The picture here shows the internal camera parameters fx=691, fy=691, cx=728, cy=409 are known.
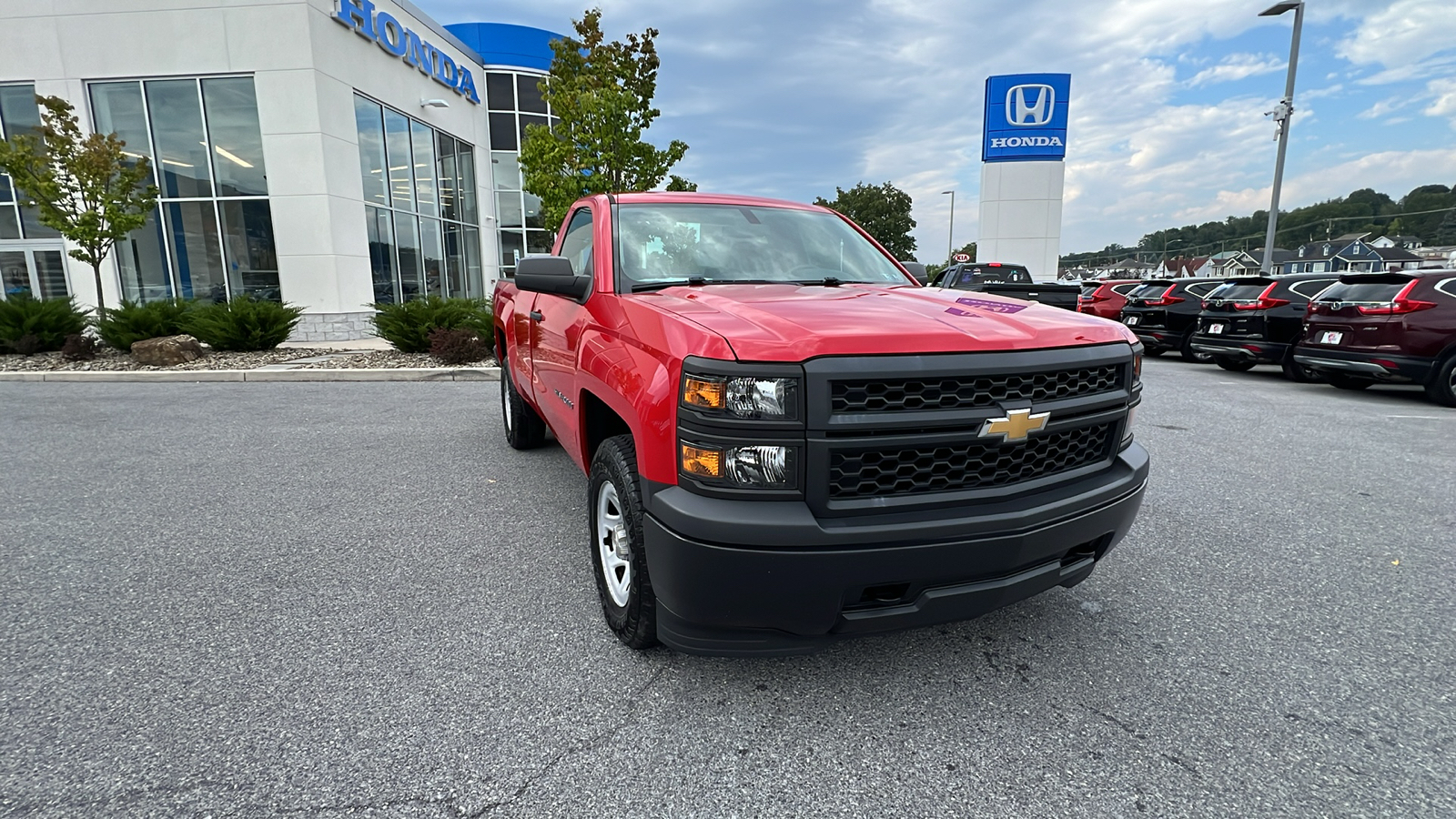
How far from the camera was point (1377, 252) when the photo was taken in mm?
73375

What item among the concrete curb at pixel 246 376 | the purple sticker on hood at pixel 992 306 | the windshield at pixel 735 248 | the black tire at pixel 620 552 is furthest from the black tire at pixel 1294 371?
the concrete curb at pixel 246 376

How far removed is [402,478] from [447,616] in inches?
92.4

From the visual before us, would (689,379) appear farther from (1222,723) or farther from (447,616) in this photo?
(1222,723)

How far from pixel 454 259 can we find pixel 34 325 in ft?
35.0

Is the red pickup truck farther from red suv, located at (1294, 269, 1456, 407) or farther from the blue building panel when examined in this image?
the blue building panel

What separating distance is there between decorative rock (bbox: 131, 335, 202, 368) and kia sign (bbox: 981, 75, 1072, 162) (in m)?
24.7

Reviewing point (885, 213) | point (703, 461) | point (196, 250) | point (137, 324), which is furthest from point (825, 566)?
point (885, 213)

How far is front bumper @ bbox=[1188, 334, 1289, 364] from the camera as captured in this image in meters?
10.4

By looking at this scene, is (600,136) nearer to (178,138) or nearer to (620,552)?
(178,138)

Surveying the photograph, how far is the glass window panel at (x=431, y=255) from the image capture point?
61.5 ft

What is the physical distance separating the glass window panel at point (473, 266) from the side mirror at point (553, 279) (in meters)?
20.2

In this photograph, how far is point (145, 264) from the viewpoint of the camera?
1493 centimetres

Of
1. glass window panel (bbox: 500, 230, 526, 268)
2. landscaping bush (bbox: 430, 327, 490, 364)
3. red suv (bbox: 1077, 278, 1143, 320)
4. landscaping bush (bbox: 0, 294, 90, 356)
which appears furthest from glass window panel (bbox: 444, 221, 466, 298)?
red suv (bbox: 1077, 278, 1143, 320)

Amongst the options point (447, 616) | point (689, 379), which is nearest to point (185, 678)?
point (447, 616)
